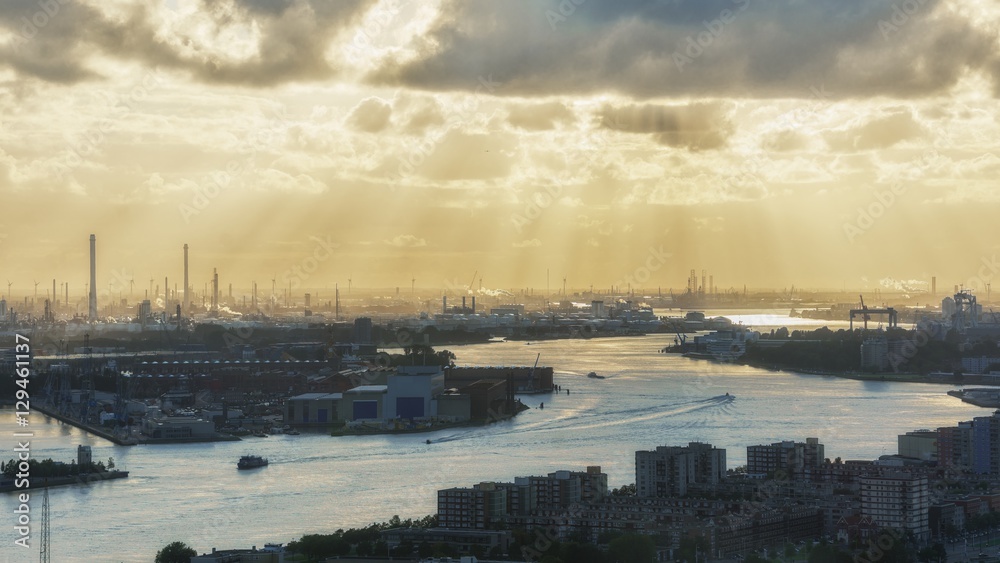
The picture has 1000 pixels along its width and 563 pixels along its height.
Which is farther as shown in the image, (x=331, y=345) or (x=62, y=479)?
(x=331, y=345)

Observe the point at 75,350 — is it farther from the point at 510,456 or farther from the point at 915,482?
the point at 915,482

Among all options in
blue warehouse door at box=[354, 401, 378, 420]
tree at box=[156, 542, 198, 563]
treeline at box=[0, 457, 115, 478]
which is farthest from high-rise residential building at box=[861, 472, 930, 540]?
blue warehouse door at box=[354, 401, 378, 420]

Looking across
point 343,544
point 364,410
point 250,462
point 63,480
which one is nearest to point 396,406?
point 364,410

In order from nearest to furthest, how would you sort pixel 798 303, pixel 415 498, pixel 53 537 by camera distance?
1. pixel 53 537
2. pixel 415 498
3. pixel 798 303

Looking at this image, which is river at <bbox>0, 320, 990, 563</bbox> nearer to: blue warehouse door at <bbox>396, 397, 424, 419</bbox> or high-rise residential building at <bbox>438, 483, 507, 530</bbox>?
high-rise residential building at <bbox>438, 483, 507, 530</bbox>

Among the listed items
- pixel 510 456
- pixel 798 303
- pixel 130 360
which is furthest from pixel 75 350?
pixel 798 303

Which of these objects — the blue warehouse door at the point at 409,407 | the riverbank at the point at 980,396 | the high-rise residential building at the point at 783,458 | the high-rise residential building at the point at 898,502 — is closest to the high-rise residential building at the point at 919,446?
the high-rise residential building at the point at 783,458
